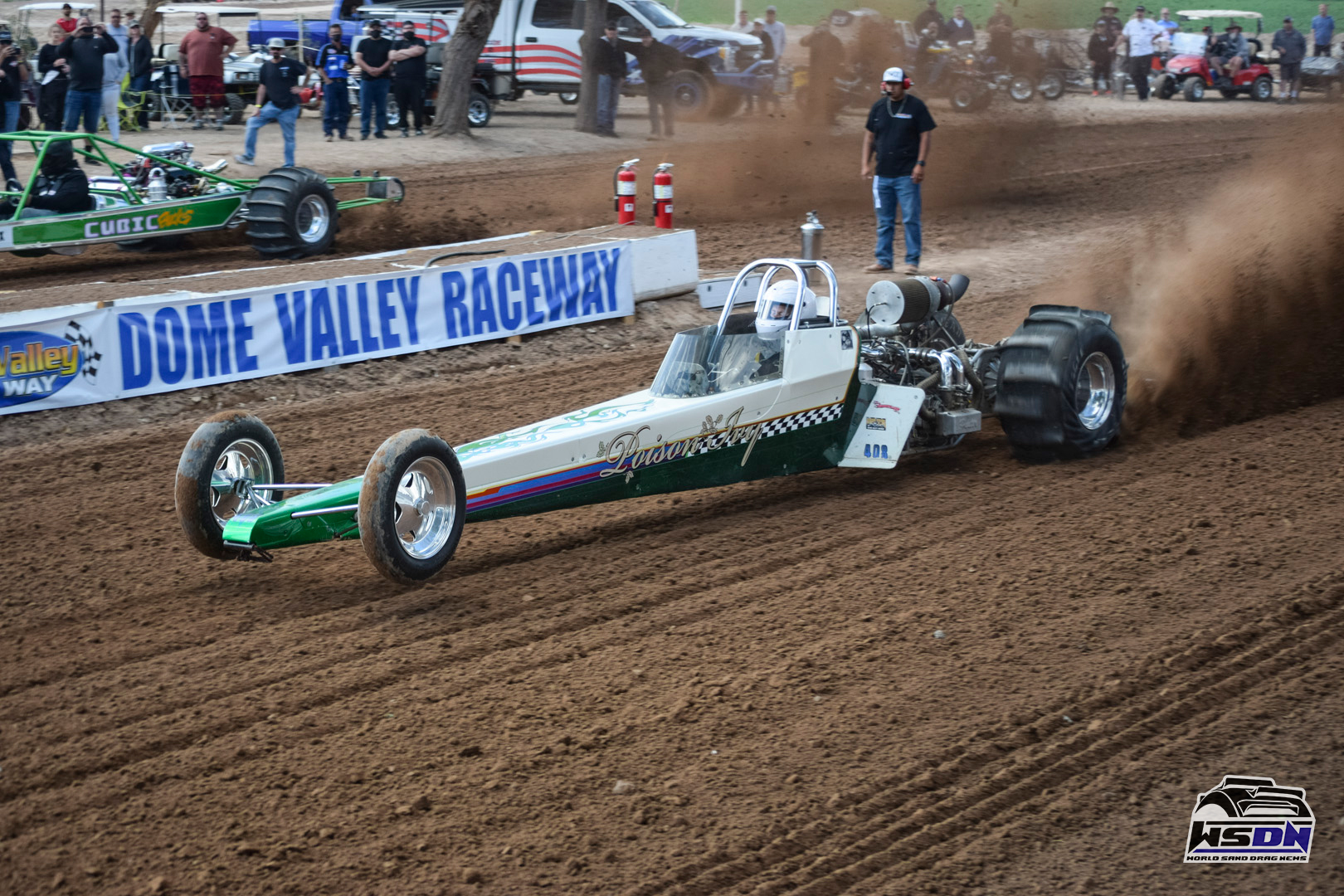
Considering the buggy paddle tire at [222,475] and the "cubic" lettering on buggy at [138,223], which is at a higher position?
the "cubic" lettering on buggy at [138,223]

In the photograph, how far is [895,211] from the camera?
1388cm

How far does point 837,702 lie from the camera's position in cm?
519

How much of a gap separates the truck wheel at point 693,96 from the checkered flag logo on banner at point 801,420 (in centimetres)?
1939

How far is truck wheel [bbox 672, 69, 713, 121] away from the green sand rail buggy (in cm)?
1190

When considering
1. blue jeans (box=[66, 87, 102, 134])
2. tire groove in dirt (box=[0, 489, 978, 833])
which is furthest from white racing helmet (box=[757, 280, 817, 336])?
blue jeans (box=[66, 87, 102, 134])

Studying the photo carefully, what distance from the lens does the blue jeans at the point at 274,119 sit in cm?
1844

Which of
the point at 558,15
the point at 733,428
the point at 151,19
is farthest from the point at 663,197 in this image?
the point at 151,19

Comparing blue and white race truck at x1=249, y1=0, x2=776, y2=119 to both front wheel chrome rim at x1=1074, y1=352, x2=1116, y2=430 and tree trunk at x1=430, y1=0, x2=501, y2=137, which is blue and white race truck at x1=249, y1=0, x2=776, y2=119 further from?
front wheel chrome rim at x1=1074, y1=352, x2=1116, y2=430

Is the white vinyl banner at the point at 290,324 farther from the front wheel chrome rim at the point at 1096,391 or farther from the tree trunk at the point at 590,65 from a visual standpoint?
the tree trunk at the point at 590,65

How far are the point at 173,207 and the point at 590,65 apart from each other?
11701 mm

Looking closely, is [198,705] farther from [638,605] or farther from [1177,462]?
[1177,462]

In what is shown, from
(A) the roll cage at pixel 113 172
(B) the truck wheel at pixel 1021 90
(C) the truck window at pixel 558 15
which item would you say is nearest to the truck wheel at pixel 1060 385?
(A) the roll cage at pixel 113 172

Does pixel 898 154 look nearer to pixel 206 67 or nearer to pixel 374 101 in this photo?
pixel 374 101

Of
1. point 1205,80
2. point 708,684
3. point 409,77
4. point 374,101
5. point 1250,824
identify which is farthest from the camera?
point 1205,80
